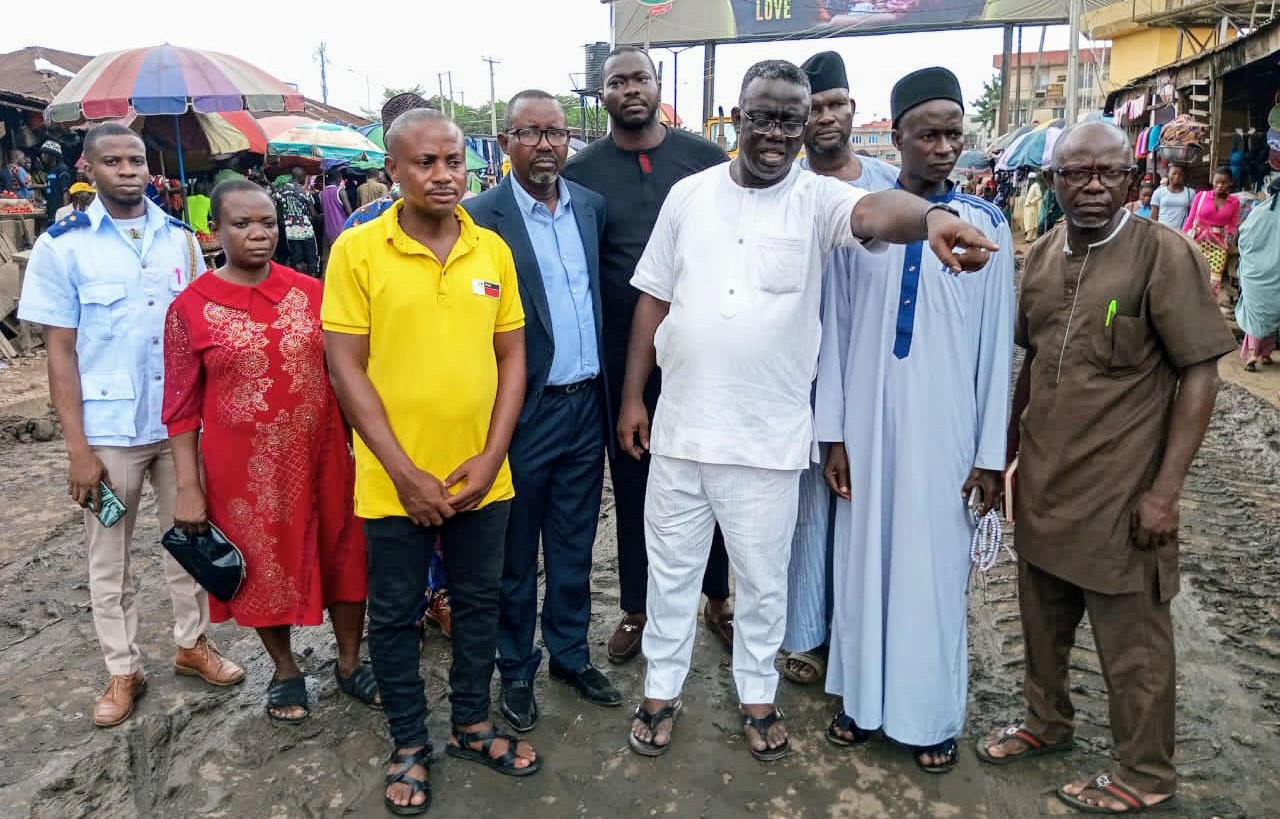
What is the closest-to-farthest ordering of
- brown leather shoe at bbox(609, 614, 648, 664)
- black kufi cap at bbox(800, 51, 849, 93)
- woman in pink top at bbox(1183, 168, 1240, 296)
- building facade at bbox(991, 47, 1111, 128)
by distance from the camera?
black kufi cap at bbox(800, 51, 849, 93) → brown leather shoe at bbox(609, 614, 648, 664) → woman in pink top at bbox(1183, 168, 1240, 296) → building facade at bbox(991, 47, 1111, 128)

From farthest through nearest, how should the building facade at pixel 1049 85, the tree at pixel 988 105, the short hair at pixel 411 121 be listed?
the tree at pixel 988 105 < the building facade at pixel 1049 85 < the short hair at pixel 411 121

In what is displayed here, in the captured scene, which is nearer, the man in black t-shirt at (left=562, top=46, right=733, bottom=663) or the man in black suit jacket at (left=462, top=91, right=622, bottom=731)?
the man in black suit jacket at (left=462, top=91, right=622, bottom=731)

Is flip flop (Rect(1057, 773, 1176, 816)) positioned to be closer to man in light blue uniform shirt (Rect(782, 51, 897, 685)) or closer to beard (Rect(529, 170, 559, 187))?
man in light blue uniform shirt (Rect(782, 51, 897, 685))

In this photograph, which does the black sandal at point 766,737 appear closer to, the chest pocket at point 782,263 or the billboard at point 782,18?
the chest pocket at point 782,263

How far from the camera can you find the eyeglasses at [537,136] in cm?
279

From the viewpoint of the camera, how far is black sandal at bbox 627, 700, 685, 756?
274 centimetres

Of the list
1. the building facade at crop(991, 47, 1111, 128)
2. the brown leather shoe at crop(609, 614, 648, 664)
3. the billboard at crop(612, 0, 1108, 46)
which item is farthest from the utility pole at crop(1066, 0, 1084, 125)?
the billboard at crop(612, 0, 1108, 46)

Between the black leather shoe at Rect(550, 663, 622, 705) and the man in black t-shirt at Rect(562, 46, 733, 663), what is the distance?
25 centimetres

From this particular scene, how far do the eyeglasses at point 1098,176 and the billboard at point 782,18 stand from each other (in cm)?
2903

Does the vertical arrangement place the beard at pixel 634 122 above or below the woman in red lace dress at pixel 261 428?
above

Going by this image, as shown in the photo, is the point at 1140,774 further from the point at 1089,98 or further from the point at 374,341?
the point at 1089,98

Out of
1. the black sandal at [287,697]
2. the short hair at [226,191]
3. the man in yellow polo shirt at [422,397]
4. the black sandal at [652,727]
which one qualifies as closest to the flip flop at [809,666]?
the black sandal at [652,727]

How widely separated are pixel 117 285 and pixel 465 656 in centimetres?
161

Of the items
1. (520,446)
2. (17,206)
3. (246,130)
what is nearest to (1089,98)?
(246,130)
